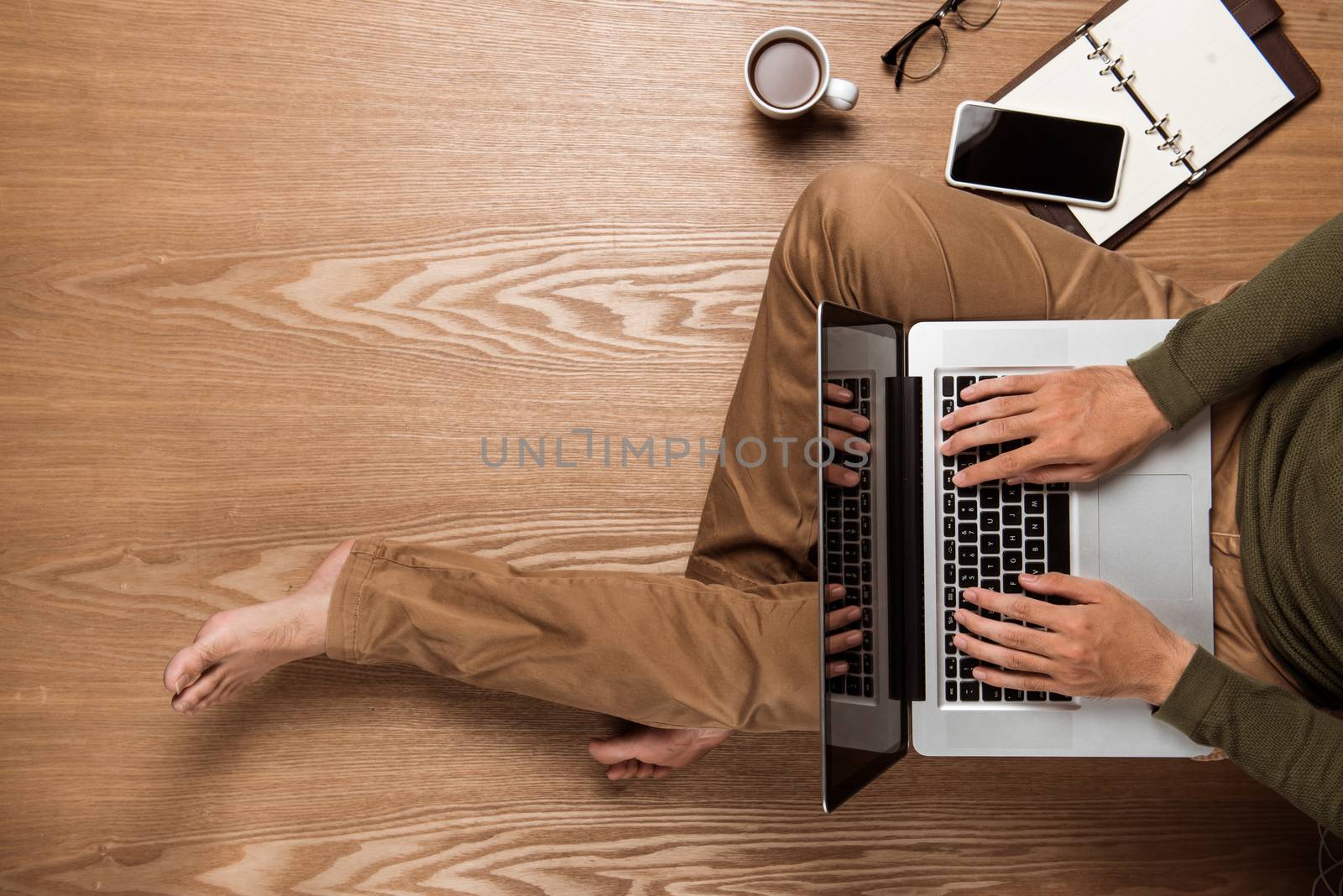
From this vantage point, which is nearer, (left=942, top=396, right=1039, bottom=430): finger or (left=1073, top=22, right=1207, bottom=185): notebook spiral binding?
(left=942, top=396, right=1039, bottom=430): finger

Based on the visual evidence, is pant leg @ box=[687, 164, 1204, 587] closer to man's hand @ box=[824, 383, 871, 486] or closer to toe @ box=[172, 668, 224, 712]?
man's hand @ box=[824, 383, 871, 486]

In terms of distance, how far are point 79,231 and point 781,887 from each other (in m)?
1.30

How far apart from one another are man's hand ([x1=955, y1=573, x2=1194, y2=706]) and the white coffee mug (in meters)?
0.63

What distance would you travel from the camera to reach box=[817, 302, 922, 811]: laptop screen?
79cm

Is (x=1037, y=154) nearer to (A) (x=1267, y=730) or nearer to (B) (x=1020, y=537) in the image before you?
(B) (x=1020, y=537)

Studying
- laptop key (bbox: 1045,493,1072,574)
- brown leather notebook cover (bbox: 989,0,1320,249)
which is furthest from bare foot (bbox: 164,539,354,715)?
brown leather notebook cover (bbox: 989,0,1320,249)

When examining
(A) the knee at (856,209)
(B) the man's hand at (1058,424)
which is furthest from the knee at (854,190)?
(B) the man's hand at (1058,424)

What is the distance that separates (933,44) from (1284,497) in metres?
0.71

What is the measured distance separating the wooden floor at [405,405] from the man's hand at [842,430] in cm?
34

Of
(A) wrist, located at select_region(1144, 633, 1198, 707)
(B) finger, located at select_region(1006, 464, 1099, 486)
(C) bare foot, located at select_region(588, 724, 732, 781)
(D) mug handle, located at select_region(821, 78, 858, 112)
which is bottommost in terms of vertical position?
(C) bare foot, located at select_region(588, 724, 732, 781)

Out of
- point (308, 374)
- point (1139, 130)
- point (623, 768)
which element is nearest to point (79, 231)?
point (308, 374)

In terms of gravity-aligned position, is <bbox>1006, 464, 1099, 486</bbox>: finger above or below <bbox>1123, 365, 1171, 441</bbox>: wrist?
below

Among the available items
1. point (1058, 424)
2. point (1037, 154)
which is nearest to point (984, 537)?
point (1058, 424)

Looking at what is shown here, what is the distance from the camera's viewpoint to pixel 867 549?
2.75 ft
